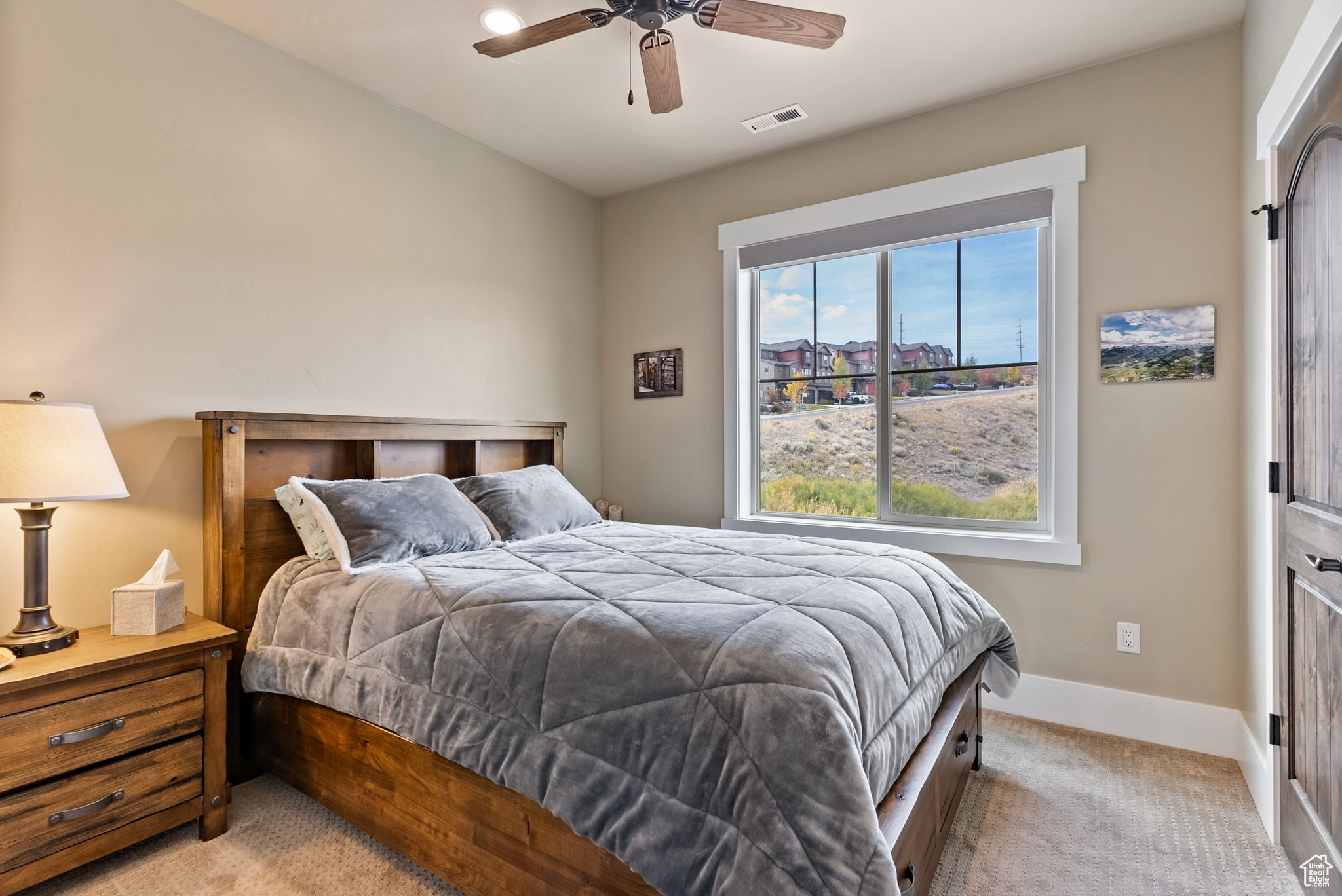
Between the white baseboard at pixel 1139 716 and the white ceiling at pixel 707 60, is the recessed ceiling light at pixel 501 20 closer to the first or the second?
the white ceiling at pixel 707 60

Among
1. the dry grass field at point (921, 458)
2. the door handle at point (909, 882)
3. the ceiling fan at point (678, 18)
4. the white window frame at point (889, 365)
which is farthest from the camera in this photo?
the dry grass field at point (921, 458)

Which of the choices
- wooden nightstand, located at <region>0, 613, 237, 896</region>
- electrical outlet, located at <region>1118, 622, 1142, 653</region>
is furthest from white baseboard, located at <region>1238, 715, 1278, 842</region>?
wooden nightstand, located at <region>0, 613, 237, 896</region>

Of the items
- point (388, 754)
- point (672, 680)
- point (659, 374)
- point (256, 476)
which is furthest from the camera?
point (659, 374)

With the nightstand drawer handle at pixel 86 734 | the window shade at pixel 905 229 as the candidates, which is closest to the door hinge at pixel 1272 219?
the window shade at pixel 905 229

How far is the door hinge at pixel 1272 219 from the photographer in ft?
6.26

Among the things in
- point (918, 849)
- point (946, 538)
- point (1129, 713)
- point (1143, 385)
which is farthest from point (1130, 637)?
point (918, 849)

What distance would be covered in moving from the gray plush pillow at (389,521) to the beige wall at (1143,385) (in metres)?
2.20

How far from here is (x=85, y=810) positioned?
1.67 meters

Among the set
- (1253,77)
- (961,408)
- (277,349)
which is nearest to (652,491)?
(961,408)

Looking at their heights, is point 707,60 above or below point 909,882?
above

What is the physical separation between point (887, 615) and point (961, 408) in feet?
5.92

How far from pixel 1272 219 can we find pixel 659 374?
107 inches

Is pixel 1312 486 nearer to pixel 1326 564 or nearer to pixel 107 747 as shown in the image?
pixel 1326 564

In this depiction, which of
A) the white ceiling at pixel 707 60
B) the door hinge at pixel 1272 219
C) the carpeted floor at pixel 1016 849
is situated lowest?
the carpeted floor at pixel 1016 849
